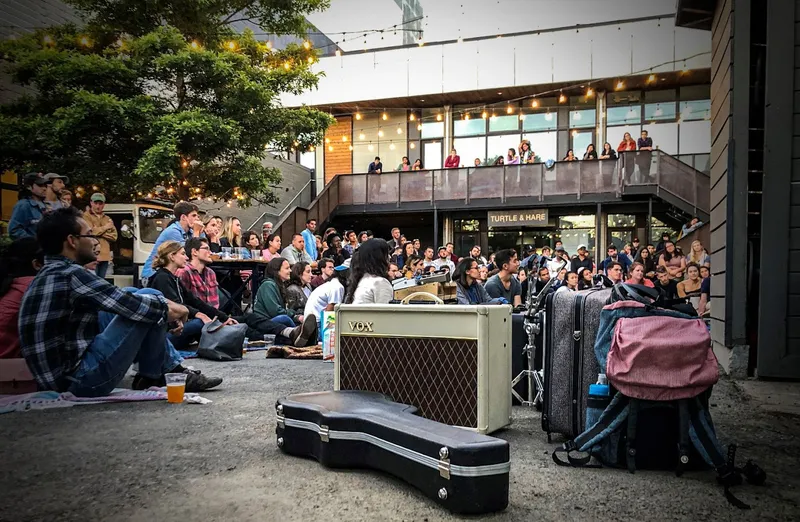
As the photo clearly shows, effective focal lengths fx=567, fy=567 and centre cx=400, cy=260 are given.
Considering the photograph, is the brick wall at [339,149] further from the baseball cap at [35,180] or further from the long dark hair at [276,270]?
the baseball cap at [35,180]

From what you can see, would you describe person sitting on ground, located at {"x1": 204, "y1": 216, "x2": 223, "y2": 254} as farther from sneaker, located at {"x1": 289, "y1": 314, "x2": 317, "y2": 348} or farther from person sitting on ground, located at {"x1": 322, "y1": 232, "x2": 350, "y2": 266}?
person sitting on ground, located at {"x1": 322, "y1": 232, "x2": 350, "y2": 266}

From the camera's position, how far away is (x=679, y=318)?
3.01m

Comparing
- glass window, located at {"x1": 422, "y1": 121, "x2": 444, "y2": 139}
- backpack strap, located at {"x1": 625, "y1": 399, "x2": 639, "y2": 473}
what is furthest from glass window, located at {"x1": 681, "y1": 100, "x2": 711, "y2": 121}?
backpack strap, located at {"x1": 625, "y1": 399, "x2": 639, "y2": 473}

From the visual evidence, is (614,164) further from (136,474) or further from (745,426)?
(136,474)

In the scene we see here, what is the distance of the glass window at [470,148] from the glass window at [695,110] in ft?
24.7

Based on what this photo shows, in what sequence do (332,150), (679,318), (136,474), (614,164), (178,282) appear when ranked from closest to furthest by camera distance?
(136,474) < (679,318) < (178,282) < (614,164) < (332,150)

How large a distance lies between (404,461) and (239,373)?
3.80 meters

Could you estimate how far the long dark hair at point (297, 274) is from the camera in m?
9.22

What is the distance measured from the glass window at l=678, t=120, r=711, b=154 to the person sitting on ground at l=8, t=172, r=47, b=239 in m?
20.6

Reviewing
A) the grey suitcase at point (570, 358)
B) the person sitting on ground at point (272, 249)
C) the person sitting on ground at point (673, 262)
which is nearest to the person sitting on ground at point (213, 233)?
the person sitting on ground at point (272, 249)

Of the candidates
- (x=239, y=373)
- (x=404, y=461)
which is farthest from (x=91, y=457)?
(x=239, y=373)

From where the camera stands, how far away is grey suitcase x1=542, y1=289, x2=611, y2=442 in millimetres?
3414

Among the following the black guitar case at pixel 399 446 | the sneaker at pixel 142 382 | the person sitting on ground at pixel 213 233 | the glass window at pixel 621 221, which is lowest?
the sneaker at pixel 142 382

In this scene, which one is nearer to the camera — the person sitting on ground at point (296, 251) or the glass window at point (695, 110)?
the person sitting on ground at point (296, 251)
